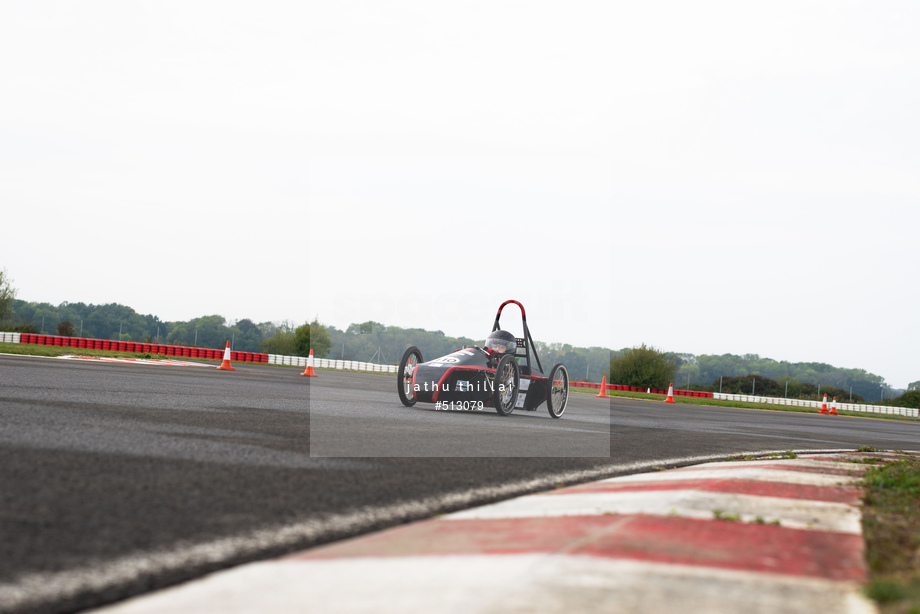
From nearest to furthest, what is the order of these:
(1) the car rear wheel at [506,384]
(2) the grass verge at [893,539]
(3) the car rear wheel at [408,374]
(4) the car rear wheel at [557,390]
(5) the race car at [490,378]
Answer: (2) the grass verge at [893,539], (1) the car rear wheel at [506,384], (5) the race car at [490,378], (3) the car rear wheel at [408,374], (4) the car rear wheel at [557,390]

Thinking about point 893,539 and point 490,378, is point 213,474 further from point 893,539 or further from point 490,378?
point 490,378

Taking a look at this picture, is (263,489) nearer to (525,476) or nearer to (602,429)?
(525,476)

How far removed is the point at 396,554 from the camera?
2789 millimetres

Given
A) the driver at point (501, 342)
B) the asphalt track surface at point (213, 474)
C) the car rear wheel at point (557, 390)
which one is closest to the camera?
the asphalt track surface at point (213, 474)

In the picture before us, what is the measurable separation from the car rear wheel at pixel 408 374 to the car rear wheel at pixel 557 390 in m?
2.29

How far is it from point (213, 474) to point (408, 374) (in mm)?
7636

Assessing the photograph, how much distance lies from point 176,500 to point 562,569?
2042 mm

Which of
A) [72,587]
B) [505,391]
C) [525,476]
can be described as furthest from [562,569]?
[505,391]

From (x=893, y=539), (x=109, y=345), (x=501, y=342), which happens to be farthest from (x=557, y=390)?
(x=109, y=345)

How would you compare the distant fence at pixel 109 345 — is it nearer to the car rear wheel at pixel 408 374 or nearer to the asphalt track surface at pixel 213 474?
the car rear wheel at pixel 408 374

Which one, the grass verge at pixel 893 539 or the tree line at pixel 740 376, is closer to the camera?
the grass verge at pixel 893 539

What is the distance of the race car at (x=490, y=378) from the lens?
37.6 ft

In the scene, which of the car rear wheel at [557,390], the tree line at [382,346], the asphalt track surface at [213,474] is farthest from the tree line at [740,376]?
the asphalt track surface at [213,474]

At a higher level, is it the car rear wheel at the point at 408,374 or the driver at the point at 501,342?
the driver at the point at 501,342
